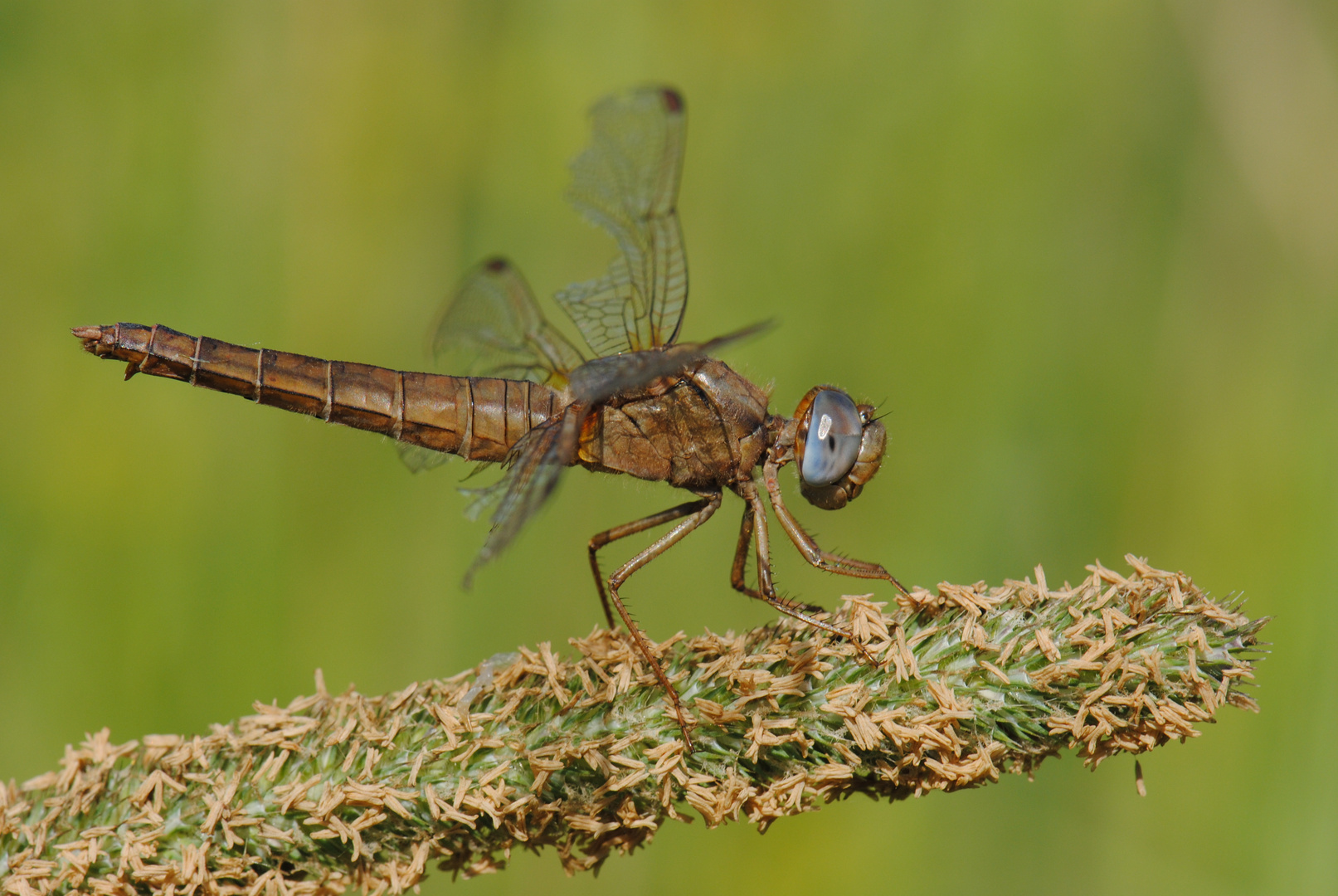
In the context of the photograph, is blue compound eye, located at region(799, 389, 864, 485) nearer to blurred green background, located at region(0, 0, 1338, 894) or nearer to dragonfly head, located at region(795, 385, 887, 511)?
dragonfly head, located at region(795, 385, 887, 511)

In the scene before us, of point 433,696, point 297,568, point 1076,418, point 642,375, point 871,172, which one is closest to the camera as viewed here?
point 433,696

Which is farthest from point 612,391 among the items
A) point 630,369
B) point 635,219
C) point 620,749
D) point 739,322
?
point 739,322

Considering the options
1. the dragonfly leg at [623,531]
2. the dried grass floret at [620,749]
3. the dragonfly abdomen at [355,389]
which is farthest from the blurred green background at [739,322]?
the dried grass floret at [620,749]

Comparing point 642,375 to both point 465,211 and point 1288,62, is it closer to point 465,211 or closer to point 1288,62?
point 465,211

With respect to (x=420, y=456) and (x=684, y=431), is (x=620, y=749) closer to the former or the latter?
(x=684, y=431)

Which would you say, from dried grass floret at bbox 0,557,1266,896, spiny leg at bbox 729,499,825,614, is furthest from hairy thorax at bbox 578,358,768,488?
dried grass floret at bbox 0,557,1266,896

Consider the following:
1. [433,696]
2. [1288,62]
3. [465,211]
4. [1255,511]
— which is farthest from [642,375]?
[1288,62]

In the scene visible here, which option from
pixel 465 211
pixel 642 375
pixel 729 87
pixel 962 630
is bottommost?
pixel 962 630

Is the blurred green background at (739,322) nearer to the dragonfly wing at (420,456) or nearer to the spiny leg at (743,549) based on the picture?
the spiny leg at (743,549)
